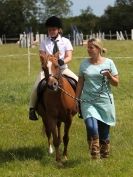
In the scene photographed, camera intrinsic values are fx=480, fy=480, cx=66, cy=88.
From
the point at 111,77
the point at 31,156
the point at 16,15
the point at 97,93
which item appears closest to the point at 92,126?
the point at 97,93

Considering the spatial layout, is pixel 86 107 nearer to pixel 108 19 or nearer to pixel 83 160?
pixel 83 160

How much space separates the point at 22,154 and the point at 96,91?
209 centimetres

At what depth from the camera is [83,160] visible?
7812 mm

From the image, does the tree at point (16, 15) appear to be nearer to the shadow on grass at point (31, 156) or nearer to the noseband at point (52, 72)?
the shadow on grass at point (31, 156)

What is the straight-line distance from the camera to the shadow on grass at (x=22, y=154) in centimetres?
827

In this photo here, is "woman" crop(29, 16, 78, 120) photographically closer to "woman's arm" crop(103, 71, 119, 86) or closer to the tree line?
"woman's arm" crop(103, 71, 119, 86)

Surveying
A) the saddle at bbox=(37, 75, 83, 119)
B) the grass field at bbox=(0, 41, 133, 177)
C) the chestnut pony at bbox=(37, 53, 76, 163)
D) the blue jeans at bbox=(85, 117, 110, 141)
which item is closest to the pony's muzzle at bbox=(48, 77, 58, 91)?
the chestnut pony at bbox=(37, 53, 76, 163)

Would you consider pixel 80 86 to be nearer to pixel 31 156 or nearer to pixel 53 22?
pixel 53 22

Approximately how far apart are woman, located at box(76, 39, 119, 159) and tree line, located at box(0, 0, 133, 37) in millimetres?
96799

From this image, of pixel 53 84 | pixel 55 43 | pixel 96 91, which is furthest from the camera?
pixel 55 43

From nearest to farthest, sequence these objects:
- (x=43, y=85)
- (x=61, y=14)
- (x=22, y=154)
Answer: (x=43, y=85) < (x=22, y=154) < (x=61, y=14)

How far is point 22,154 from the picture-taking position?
8.58m

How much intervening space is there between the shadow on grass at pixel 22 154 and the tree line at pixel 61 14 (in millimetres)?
95313

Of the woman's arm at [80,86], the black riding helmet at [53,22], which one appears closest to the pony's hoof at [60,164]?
the woman's arm at [80,86]
